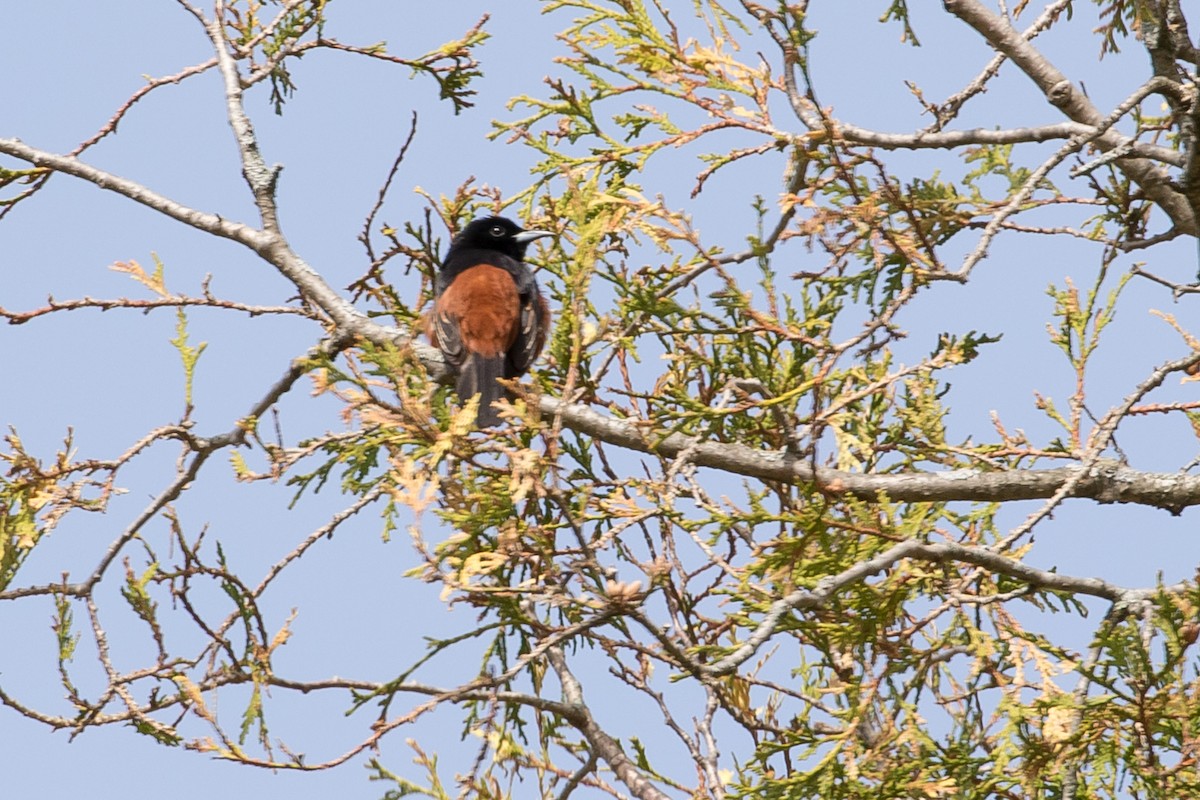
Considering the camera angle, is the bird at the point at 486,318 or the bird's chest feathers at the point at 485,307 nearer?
the bird at the point at 486,318

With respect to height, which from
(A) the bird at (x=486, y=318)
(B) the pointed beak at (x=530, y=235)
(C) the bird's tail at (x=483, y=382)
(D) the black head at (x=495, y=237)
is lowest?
(C) the bird's tail at (x=483, y=382)

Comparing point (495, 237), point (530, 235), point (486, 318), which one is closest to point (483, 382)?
point (486, 318)

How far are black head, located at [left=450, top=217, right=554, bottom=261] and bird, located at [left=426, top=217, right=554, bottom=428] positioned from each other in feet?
0.06

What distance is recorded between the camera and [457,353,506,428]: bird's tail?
18.0 feet

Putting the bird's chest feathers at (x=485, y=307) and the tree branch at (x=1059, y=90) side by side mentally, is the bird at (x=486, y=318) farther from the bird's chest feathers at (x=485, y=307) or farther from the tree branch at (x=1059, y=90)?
the tree branch at (x=1059, y=90)

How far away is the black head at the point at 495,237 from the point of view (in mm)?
6902

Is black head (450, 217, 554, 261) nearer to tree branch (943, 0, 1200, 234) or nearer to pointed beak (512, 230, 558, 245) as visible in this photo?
pointed beak (512, 230, 558, 245)

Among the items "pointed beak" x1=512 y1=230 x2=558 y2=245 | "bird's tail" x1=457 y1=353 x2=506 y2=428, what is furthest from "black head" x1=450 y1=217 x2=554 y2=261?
"bird's tail" x1=457 y1=353 x2=506 y2=428

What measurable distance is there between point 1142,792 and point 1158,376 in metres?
1.45

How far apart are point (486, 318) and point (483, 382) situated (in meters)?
0.40

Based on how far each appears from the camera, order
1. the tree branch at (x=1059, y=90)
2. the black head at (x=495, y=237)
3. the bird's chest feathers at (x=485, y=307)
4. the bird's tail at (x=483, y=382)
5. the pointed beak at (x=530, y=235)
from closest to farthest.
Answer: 1. the tree branch at (x=1059, y=90)
2. the bird's tail at (x=483, y=382)
3. the bird's chest feathers at (x=485, y=307)
4. the pointed beak at (x=530, y=235)
5. the black head at (x=495, y=237)

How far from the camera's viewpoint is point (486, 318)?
600 centimetres

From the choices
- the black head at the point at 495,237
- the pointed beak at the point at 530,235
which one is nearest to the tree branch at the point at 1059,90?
the pointed beak at the point at 530,235

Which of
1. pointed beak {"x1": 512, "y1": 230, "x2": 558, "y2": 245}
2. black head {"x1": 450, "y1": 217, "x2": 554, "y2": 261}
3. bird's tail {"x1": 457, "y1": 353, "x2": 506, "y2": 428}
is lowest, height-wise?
bird's tail {"x1": 457, "y1": 353, "x2": 506, "y2": 428}
